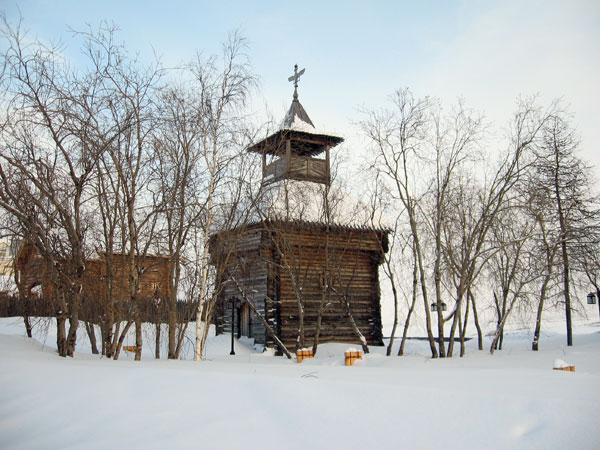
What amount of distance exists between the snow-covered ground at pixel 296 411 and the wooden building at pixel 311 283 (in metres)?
11.9

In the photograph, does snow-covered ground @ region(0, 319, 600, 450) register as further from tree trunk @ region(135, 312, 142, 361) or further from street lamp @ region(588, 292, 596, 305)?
street lamp @ region(588, 292, 596, 305)

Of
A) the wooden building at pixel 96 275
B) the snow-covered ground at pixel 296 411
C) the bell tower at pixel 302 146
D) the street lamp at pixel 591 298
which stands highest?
the bell tower at pixel 302 146

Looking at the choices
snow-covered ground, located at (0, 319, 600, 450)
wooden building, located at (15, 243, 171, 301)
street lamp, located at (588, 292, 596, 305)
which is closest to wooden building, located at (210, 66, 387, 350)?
wooden building, located at (15, 243, 171, 301)

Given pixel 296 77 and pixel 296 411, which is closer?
pixel 296 411

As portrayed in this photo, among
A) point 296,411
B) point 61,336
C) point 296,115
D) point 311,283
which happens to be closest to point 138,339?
point 61,336

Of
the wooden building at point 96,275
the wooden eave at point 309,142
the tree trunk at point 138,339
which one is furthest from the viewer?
the wooden eave at point 309,142

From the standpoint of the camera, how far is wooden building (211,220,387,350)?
1865 centimetres

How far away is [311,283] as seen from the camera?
20.0 metres

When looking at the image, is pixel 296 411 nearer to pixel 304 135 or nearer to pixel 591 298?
pixel 304 135

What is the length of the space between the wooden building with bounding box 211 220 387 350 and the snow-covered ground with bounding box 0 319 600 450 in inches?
469

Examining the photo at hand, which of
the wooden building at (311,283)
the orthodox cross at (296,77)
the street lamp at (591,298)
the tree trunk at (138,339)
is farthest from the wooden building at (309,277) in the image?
the street lamp at (591,298)

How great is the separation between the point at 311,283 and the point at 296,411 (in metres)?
15.7

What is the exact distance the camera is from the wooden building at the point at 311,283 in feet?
61.2

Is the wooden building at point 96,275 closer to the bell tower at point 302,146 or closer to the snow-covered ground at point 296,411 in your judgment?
the snow-covered ground at point 296,411
